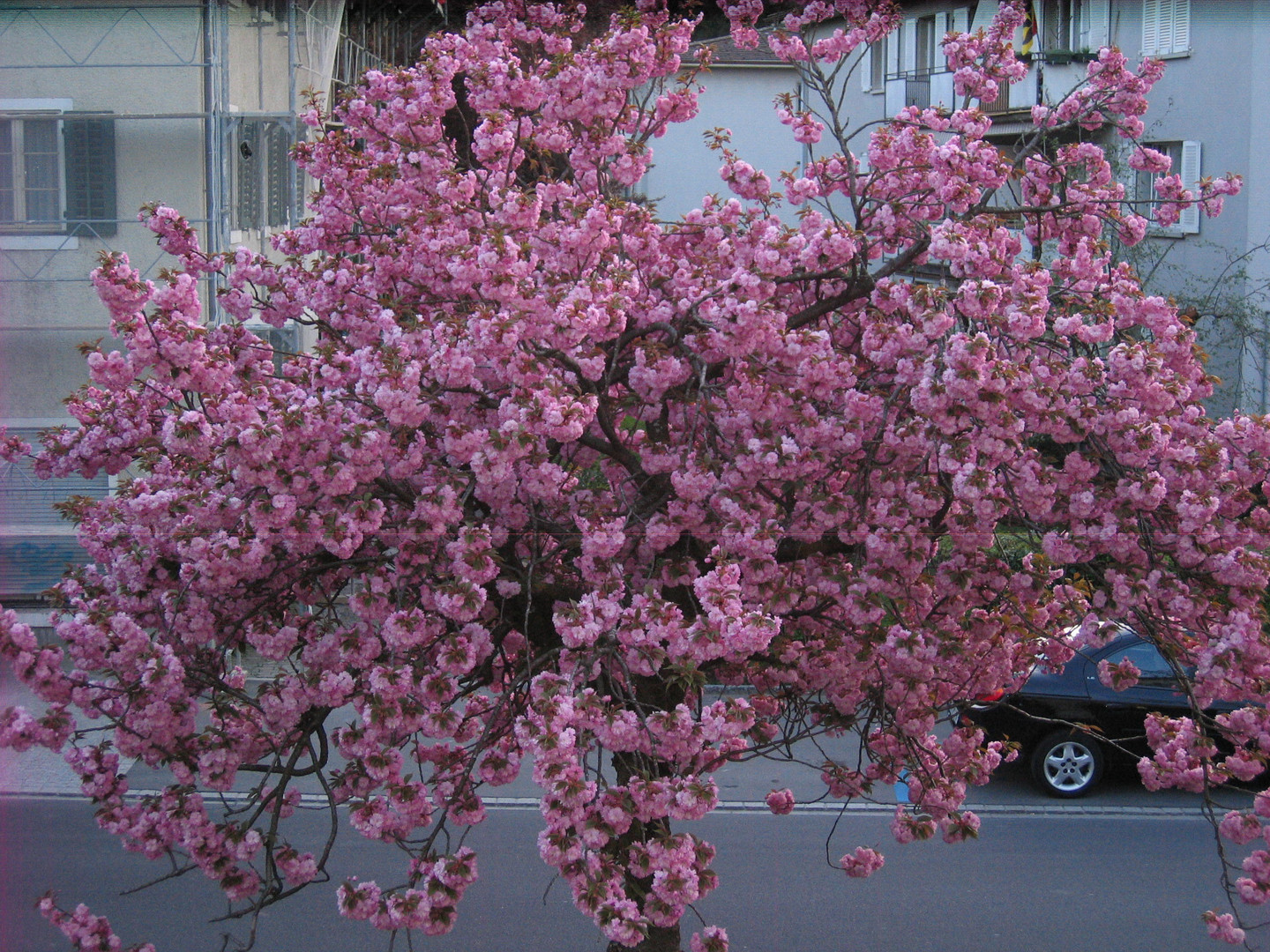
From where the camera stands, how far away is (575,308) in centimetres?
343

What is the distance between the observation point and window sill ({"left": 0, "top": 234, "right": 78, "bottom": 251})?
986 centimetres

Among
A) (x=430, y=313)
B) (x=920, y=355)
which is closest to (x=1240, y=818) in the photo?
(x=920, y=355)

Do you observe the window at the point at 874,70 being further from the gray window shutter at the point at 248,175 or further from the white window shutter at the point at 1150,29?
the gray window shutter at the point at 248,175

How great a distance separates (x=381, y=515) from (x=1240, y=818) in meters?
2.95

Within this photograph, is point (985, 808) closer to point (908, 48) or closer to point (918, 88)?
point (918, 88)

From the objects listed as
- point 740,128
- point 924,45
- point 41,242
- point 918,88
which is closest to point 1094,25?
point 918,88

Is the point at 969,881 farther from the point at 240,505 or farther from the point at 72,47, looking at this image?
the point at 72,47

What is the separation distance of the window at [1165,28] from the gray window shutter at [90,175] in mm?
10318

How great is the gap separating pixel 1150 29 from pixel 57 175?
11.6 m

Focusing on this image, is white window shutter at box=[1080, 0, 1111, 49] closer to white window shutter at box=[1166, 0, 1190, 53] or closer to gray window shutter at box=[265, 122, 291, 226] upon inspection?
white window shutter at box=[1166, 0, 1190, 53]

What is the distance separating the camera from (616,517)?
3.73 metres

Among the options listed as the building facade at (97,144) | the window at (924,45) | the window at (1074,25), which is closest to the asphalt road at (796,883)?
the building facade at (97,144)

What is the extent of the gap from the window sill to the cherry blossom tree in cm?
638

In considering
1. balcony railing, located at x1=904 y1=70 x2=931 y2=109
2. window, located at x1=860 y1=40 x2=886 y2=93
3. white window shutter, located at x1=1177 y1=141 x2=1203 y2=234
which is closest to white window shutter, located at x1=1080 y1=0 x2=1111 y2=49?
white window shutter, located at x1=1177 y1=141 x2=1203 y2=234
